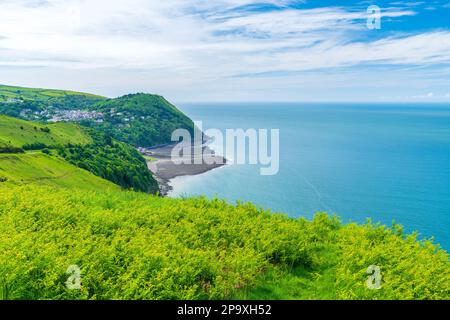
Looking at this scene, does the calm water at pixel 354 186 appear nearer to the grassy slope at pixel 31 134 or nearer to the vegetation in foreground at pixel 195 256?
the grassy slope at pixel 31 134

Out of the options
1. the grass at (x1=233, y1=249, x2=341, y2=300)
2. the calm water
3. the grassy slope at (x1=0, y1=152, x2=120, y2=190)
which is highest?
the grass at (x1=233, y1=249, x2=341, y2=300)

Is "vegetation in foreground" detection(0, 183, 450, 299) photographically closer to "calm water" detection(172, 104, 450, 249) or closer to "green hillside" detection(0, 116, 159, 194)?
"calm water" detection(172, 104, 450, 249)

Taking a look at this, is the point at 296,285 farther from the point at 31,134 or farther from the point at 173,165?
the point at 173,165

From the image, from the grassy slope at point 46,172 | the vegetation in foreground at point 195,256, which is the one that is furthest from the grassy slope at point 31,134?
the vegetation in foreground at point 195,256

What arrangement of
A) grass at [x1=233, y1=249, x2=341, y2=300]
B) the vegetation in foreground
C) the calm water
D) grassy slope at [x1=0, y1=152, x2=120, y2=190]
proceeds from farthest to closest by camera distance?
the calm water
grassy slope at [x1=0, y1=152, x2=120, y2=190]
grass at [x1=233, y1=249, x2=341, y2=300]
the vegetation in foreground

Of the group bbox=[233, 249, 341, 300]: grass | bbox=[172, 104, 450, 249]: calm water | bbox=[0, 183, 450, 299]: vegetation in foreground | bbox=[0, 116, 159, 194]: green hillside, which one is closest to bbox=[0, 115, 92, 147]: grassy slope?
bbox=[0, 116, 159, 194]: green hillside

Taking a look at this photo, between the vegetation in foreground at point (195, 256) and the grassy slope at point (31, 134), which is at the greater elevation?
the grassy slope at point (31, 134)
